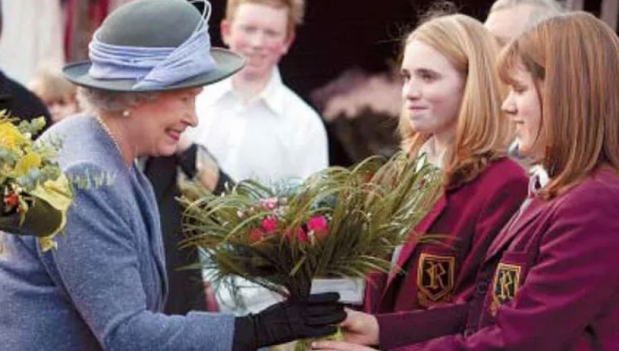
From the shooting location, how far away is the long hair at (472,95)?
4.33 meters

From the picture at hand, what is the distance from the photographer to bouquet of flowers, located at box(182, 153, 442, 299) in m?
3.83

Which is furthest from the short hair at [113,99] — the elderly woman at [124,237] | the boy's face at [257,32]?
the boy's face at [257,32]

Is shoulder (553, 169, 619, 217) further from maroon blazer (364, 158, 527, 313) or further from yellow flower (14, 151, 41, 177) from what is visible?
yellow flower (14, 151, 41, 177)

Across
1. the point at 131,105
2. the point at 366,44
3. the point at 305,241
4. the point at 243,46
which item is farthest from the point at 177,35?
the point at 366,44

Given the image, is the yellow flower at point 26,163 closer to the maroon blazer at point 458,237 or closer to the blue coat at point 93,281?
the blue coat at point 93,281

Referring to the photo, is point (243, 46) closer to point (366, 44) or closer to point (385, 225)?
point (366, 44)

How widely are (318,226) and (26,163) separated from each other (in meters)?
0.88

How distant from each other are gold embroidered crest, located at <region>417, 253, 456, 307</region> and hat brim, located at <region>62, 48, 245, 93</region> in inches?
27.5

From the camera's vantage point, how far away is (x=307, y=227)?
3836mm

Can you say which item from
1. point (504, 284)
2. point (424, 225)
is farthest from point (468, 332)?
point (424, 225)

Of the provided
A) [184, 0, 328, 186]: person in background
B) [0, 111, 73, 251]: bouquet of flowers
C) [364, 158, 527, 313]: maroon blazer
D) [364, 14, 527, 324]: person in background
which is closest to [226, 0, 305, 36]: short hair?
[184, 0, 328, 186]: person in background

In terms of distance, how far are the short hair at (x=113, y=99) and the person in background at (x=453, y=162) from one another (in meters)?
0.76

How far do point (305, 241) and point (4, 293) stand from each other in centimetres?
69

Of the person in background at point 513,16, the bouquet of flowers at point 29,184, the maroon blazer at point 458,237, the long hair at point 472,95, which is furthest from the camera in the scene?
the person in background at point 513,16
